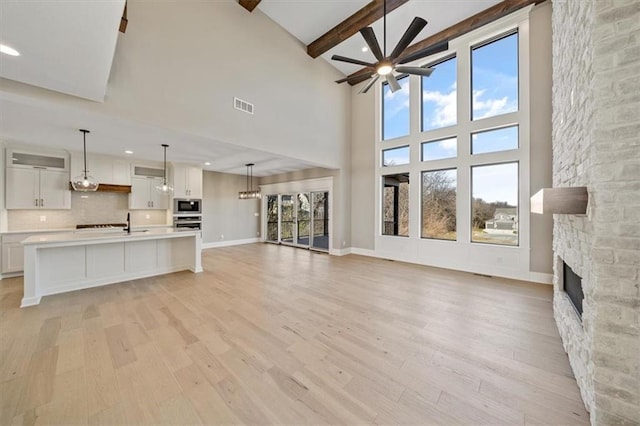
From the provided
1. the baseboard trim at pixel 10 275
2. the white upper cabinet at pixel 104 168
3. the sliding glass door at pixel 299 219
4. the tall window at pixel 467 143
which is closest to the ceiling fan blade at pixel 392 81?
the tall window at pixel 467 143

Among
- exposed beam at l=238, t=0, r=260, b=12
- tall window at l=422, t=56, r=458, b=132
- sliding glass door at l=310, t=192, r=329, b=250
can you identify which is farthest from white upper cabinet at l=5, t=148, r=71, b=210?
tall window at l=422, t=56, r=458, b=132

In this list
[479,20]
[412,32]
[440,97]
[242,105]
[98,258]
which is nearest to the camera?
[412,32]

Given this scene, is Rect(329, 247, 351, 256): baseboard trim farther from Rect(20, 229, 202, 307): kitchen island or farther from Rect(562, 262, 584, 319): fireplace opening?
Rect(562, 262, 584, 319): fireplace opening

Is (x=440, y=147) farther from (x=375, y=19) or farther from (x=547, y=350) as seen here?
(x=547, y=350)

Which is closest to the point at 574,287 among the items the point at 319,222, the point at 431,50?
the point at 431,50

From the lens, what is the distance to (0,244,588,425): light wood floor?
165cm

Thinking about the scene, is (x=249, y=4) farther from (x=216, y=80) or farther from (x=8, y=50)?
(x=8, y=50)

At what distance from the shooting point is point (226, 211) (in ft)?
29.1

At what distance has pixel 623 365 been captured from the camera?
4.68 feet

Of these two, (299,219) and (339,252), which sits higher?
(299,219)

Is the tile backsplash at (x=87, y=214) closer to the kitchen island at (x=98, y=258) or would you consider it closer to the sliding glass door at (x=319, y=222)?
the kitchen island at (x=98, y=258)

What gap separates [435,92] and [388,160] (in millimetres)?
2015

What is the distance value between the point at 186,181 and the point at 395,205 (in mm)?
6395

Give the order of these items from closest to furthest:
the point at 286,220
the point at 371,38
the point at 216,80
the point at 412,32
Result: 1. the point at 412,32
2. the point at 371,38
3. the point at 216,80
4. the point at 286,220
